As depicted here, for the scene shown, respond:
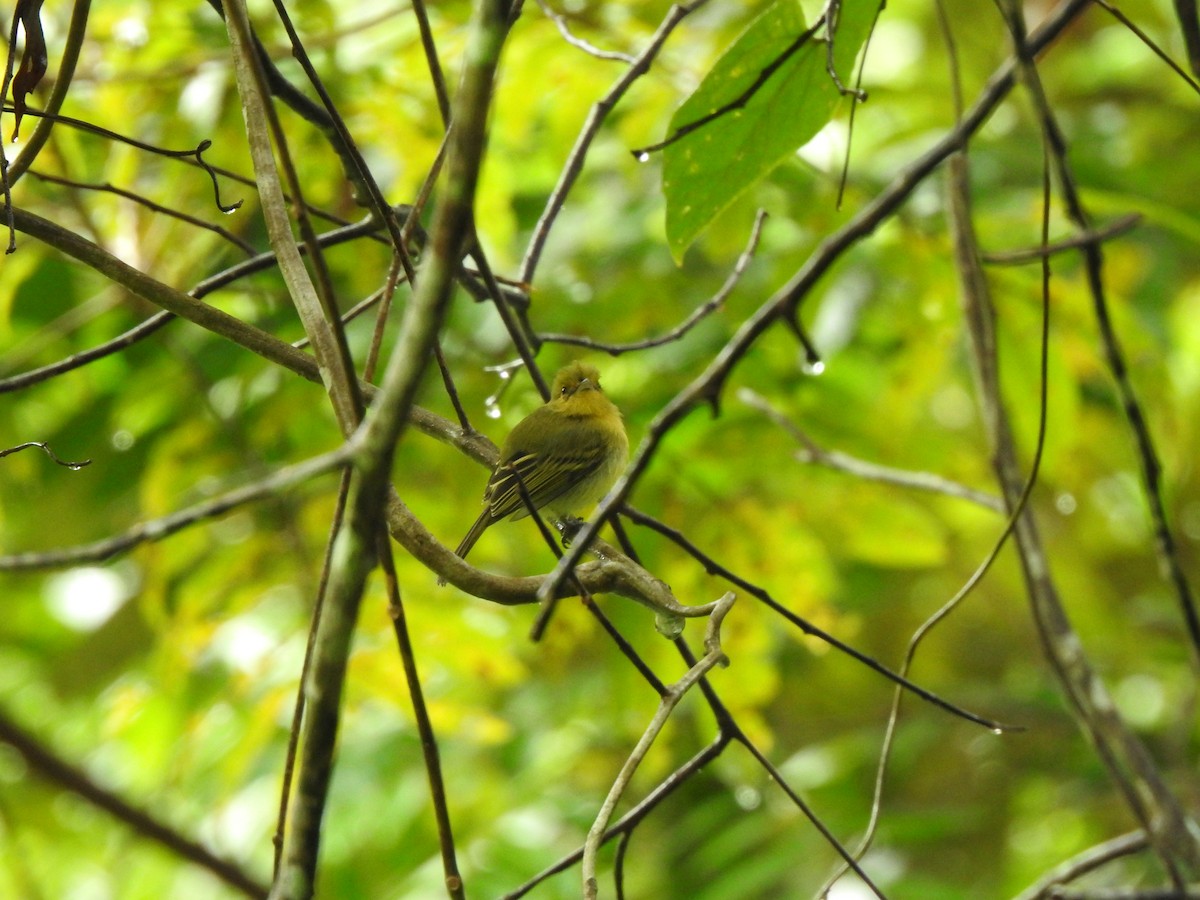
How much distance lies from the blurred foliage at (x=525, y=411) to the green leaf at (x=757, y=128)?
41.0 inches

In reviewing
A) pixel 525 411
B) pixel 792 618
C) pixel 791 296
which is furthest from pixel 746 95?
pixel 525 411

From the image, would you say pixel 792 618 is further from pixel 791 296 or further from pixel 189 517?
pixel 189 517

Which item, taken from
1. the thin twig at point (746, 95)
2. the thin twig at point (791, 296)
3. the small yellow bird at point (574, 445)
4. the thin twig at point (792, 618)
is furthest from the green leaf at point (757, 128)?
→ the small yellow bird at point (574, 445)

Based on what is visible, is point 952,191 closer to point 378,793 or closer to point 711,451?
point 711,451

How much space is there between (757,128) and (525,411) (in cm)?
175

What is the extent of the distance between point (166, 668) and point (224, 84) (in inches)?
72.1

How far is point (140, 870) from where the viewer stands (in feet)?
16.1

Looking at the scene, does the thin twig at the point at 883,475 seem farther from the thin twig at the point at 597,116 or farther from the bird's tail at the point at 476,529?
the bird's tail at the point at 476,529

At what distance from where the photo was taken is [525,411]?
12.2 feet

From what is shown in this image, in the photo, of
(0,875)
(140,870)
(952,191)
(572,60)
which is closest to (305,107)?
(952,191)

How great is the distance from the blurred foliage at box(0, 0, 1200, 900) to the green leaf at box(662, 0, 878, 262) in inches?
41.0

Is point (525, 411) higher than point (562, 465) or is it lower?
lower

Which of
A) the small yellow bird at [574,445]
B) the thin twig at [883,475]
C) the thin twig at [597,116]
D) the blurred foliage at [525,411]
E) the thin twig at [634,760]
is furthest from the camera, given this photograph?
the small yellow bird at [574,445]

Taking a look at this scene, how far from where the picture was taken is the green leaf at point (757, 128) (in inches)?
80.3
